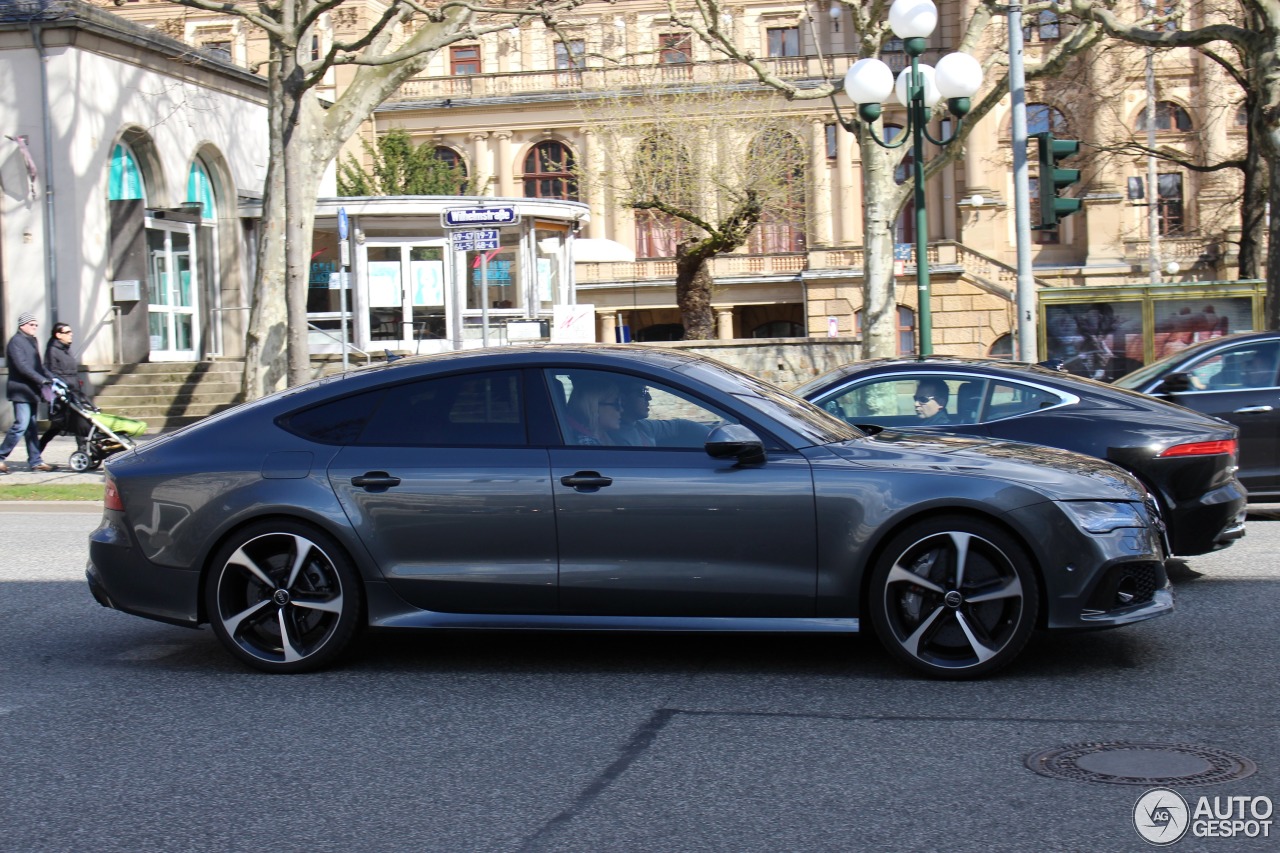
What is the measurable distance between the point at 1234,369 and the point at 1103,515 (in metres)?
6.28

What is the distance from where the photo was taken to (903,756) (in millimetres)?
5203

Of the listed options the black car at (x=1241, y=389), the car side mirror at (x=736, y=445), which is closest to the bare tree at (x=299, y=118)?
the black car at (x=1241, y=389)

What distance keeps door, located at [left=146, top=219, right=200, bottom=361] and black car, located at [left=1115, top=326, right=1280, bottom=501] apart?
20.5m

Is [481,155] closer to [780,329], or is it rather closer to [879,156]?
[780,329]

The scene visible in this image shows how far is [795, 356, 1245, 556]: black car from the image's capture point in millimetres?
8516

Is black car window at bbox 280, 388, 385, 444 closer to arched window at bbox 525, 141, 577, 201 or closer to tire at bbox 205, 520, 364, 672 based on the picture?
tire at bbox 205, 520, 364, 672

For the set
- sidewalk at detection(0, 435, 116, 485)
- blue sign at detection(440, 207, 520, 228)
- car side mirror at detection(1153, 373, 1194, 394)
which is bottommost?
sidewalk at detection(0, 435, 116, 485)

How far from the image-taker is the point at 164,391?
85.9ft

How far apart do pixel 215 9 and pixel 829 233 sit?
47525 mm

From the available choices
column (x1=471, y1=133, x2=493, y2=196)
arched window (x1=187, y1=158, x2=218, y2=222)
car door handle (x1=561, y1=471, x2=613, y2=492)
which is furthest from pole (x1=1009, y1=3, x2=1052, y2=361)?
column (x1=471, y1=133, x2=493, y2=196)

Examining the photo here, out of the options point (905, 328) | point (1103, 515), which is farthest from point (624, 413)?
point (905, 328)

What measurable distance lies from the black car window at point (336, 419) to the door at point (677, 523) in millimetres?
926

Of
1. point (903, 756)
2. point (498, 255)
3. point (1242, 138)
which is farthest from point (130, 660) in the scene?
point (1242, 138)

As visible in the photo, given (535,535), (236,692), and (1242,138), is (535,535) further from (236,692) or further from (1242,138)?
(1242,138)
